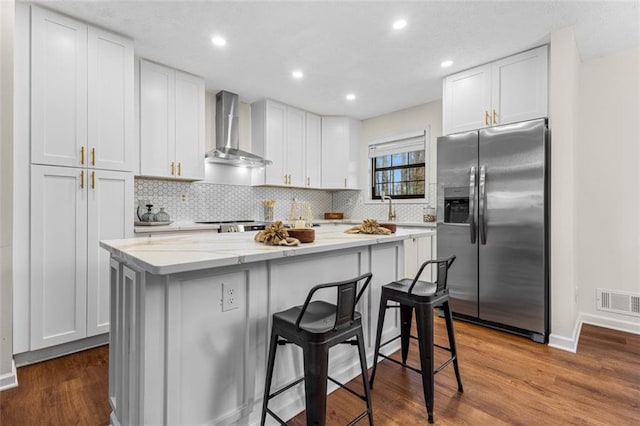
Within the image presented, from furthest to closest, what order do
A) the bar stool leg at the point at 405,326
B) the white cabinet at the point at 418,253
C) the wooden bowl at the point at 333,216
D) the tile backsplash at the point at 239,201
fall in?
the wooden bowl at the point at 333,216 < the white cabinet at the point at 418,253 < the tile backsplash at the point at 239,201 < the bar stool leg at the point at 405,326

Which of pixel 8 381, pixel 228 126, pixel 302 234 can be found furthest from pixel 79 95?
pixel 302 234

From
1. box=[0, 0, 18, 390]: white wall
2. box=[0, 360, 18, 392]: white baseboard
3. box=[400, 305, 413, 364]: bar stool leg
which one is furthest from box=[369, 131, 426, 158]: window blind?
box=[0, 360, 18, 392]: white baseboard

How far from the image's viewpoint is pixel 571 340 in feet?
8.50

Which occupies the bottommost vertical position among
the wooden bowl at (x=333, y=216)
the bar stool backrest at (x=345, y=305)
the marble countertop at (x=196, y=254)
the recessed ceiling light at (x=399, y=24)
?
the bar stool backrest at (x=345, y=305)

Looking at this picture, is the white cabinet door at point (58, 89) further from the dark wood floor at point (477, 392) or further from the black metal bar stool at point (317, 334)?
the black metal bar stool at point (317, 334)

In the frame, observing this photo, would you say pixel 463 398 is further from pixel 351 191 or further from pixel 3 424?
pixel 351 191

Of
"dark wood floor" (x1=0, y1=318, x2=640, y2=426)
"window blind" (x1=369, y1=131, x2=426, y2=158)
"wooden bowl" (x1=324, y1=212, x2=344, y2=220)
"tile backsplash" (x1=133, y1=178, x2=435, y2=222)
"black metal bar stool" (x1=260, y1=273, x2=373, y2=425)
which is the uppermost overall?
"window blind" (x1=369, y1=131, x2=426, y2=158)

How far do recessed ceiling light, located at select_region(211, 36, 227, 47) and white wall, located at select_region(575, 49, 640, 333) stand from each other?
339 cm

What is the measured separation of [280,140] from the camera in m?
4.54

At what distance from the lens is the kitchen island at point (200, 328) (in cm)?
126

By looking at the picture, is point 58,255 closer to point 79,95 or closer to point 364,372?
point 79,95

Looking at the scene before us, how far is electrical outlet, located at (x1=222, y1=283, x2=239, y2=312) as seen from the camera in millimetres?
1472

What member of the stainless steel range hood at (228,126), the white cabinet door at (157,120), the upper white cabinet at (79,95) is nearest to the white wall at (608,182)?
the stainless steel range hood at (228,126)

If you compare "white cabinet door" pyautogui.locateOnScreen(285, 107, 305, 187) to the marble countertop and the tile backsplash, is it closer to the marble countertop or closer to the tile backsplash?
the tile backsplash
